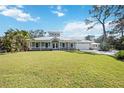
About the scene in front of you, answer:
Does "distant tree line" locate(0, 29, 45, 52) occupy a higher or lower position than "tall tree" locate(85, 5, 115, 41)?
lower

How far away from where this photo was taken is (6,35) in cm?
2016

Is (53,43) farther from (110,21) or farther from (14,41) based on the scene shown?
(14,41)

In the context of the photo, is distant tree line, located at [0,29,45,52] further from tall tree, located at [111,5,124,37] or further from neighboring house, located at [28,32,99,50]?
tall tree, located at [111,5,124,37]

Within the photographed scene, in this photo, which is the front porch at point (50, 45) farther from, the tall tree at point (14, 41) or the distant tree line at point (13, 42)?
the distant tree line at point (13, 42)

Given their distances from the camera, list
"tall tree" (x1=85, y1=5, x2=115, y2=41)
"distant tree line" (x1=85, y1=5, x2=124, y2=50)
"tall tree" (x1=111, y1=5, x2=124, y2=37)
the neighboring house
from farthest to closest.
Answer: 1. the neighboring house
2. "tall tree" (x1=85, y1=5, x2=115, y2=41)
3. "distant tree line" (x1=85, y1=5, x2=124, y2=50)
4. "tall tree" (x1=111, y1=5, x2=124, y2=37)

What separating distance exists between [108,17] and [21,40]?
9820 mm

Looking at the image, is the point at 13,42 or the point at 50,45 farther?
the point at 50,45

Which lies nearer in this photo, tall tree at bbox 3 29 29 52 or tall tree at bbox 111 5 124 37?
tall tree at bbox 3 29 29 52

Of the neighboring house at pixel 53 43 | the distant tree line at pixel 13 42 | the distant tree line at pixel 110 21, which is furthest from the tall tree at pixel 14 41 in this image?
the distant tree line at pixel 110 21

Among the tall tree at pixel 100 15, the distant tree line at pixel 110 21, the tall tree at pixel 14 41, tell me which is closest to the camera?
the tall tree at pixel 14 41

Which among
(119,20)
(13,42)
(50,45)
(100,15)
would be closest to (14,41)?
(13,42)

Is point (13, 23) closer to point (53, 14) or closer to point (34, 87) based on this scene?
point (53, 14)

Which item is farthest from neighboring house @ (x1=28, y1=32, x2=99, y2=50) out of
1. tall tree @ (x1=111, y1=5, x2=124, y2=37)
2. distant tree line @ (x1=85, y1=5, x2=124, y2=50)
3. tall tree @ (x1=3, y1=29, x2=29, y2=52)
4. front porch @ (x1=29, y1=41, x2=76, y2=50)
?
tall tree @ (x1=111, y1=5, x2=124, y2=37)
